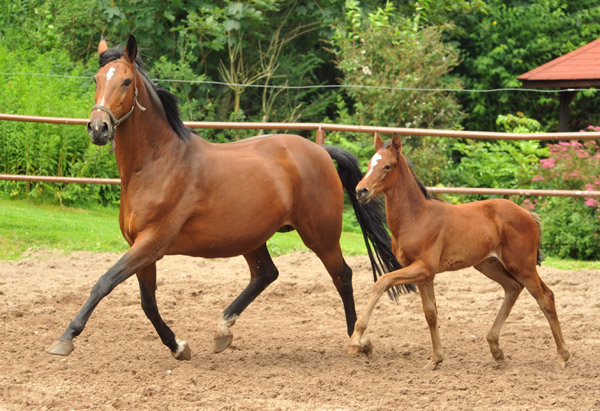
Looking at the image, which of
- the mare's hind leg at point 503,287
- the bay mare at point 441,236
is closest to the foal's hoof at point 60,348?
the bay mare at point 441,236

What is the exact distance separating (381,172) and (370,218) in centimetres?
129

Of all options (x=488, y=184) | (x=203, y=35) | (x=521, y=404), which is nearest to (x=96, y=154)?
(x=203, y=35)

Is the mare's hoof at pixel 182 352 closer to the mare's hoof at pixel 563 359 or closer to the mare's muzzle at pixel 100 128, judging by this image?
the mare's muzzle at pixel 100 128

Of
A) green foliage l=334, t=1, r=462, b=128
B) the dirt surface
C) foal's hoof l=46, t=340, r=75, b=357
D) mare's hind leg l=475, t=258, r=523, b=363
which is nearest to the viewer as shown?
the dirt surface

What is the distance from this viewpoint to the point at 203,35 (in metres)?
14.2

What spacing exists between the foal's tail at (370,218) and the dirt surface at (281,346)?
0.58 m

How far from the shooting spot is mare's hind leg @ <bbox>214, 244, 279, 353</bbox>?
569cm

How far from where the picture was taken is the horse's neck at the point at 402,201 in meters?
5.07

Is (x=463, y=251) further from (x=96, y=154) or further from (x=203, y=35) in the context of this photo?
(x=203, y=35)

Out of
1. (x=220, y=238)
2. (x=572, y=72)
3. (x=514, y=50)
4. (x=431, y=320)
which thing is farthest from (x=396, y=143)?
(x=514, y=50)

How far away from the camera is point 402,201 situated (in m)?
5.09

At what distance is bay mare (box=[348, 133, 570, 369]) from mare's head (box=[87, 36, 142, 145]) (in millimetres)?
1486

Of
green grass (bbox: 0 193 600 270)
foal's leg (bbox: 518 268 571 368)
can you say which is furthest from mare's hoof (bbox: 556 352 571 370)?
green grass (bbox: 0 193 600 270)

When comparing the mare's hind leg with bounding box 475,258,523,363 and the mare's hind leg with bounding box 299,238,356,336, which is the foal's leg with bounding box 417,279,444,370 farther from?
the mare's hind leg with bounding box 299,238,356,336
